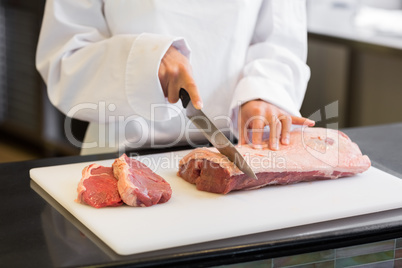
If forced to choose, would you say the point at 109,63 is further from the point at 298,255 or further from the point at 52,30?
the point at 298,255

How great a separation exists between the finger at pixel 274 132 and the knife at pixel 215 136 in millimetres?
138

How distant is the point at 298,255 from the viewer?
3.46ft

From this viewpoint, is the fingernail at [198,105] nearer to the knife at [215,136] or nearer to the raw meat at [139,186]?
the knife at [215,136]

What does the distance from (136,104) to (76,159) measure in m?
0.19

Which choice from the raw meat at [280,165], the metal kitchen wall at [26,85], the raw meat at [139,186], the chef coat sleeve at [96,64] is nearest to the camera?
the raw meat at [139,186]

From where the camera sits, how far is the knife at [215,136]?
126cm

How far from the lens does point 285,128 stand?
1459mm

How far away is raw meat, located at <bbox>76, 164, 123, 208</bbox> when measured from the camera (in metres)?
1.15

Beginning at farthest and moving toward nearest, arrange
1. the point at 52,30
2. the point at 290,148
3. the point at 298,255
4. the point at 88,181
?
the point at 52,30
the point at 290,148
the point at 88,181
the point at 298,255

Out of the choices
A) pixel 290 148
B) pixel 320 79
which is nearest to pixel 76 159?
pixel 290 148

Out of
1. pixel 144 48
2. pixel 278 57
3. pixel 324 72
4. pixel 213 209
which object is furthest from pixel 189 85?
pixel 324 72

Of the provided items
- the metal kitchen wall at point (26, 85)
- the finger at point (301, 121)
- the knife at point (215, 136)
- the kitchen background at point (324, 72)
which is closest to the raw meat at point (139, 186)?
the knife at point (215, 136)

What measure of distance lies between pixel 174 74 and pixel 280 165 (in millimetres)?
331

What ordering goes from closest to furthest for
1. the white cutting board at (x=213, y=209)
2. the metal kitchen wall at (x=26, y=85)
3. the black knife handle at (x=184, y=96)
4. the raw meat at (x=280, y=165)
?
the white cutting board at (x=213, y=209)
the raw meat at (x=280, y=165)
the black knife handle at (x=184, y=96)
the metal kitchen wall at (x=26, y=85)
